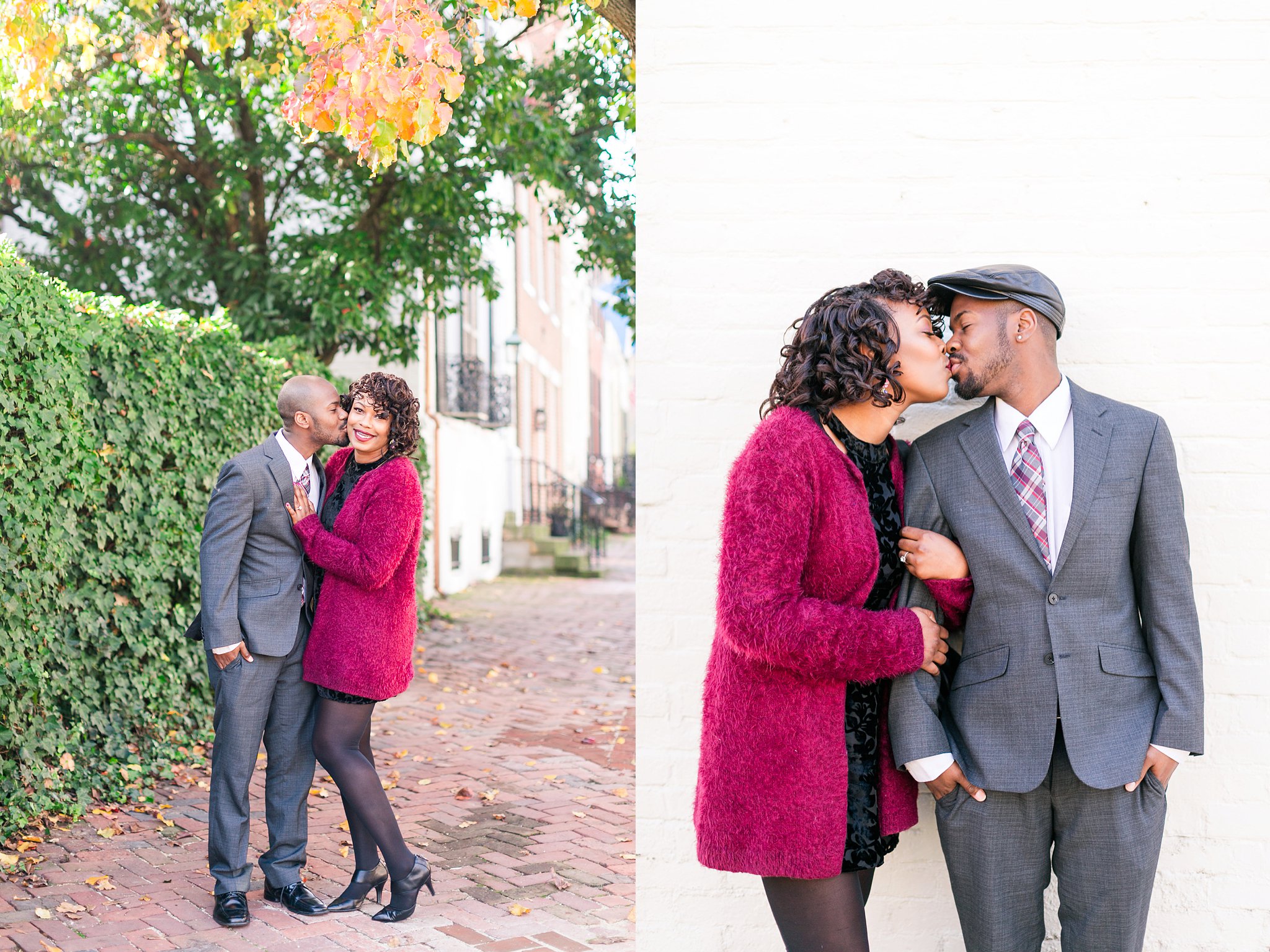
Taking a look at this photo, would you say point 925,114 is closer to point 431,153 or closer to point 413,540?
point 413,540

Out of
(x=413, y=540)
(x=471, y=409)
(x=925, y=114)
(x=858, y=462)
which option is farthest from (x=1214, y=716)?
(x=471, y=409)

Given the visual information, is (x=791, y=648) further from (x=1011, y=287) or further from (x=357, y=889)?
(x=357, y=889)

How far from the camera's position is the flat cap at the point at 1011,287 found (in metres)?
2.52

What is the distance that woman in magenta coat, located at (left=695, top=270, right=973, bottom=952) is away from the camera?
2.21 m

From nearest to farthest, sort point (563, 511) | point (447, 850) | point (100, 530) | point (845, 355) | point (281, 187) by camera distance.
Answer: point (845, 355) < point (447, 850) < point (100, 530) < point (281, 187) < point (563, 511)

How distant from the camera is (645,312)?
3035 mm

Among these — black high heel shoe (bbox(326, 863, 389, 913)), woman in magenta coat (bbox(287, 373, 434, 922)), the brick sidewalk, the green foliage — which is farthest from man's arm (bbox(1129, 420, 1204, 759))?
the green foliage

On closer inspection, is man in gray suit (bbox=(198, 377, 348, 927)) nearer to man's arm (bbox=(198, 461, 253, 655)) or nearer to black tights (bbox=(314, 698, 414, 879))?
man's arm (bbox=(198, 461, 253, 655))

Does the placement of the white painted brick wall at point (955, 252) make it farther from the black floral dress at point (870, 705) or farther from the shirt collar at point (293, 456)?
the shirt collar at point (293, 456)

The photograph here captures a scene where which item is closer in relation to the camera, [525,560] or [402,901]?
[402,901]

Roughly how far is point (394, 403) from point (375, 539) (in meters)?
0.51

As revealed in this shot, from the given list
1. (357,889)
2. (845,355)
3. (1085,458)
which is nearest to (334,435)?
(357,889)

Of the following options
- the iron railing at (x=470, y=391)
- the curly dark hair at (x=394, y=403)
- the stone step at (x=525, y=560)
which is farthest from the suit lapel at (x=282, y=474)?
the stone step at (x=525, y=560)

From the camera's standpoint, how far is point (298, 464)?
4.27 meters
